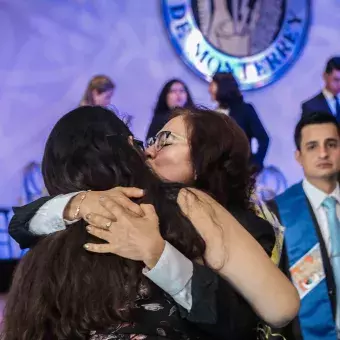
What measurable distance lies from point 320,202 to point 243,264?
136cm

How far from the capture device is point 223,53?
16.3 ft

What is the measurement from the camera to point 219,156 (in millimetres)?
1426

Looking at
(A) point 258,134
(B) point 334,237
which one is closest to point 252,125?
(A) point 258,134

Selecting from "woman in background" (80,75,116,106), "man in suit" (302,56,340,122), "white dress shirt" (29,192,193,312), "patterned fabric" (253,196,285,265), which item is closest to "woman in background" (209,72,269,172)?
"man in suit" (302,56,340,122)

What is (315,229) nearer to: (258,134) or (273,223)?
(273,223)

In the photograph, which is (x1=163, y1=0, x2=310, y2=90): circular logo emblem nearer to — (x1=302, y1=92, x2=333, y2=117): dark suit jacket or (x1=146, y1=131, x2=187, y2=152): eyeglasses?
(x1=302, y1=92, x2=333, y2=117): dark suit jacket

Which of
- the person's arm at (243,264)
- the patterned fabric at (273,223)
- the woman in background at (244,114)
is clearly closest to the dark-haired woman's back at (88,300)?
the person's arm at (243,264)

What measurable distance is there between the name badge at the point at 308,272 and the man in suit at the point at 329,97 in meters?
2.11

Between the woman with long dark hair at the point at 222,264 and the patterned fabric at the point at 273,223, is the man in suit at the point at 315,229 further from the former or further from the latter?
the woman with long dark hair at the point at 222,264

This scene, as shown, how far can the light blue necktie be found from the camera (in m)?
2.33

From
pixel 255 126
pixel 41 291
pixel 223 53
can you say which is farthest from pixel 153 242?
pixel 223 53

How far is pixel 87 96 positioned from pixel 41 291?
3302mm

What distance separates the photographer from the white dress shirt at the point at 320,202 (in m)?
2.41

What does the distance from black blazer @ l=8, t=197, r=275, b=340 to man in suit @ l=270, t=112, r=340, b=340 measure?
1.06 m
